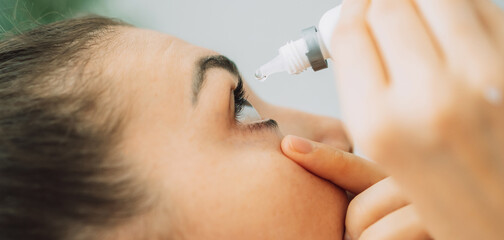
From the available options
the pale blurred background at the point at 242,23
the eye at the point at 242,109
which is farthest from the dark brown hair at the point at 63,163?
the pale blurred background at the point at 242,23

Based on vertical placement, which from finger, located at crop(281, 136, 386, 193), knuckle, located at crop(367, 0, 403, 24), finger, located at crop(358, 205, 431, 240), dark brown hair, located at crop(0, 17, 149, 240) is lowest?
finger, located at crop(358, 205, 431, 240)

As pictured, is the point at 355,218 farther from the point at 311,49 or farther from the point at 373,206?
the point at 311,49

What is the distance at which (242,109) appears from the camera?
1.97 ft

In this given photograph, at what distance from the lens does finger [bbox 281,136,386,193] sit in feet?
1.75

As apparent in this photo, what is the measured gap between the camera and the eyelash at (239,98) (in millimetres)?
592

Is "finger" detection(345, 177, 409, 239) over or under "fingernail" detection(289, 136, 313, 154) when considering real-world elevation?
under

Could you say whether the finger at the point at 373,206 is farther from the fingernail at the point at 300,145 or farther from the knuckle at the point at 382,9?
the knuckle at the point at 382,9

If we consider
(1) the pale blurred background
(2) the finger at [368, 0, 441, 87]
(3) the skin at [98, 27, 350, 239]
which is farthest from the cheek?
(1) the pale blurred background

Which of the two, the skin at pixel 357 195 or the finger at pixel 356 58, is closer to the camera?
the finger at pixel 356 58

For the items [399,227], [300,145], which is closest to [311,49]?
[300,145]

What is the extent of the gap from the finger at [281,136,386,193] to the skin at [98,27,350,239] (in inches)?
0.5

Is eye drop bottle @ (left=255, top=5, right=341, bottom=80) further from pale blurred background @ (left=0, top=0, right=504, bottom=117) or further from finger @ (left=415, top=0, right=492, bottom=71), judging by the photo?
pale blurred background @ (left=0, top=0, right=504, bottom=117)

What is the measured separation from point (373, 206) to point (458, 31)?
0.29 metres

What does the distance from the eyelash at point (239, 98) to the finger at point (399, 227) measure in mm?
224
